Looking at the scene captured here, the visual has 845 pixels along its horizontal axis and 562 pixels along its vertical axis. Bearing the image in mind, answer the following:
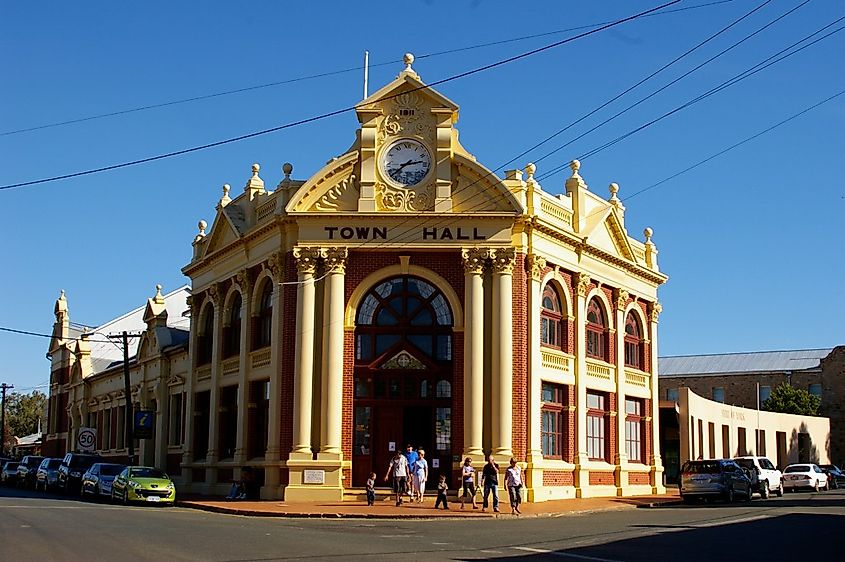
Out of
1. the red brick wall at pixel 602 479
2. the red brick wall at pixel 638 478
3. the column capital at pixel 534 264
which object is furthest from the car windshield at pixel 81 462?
the red brick wall at pixel 638 478

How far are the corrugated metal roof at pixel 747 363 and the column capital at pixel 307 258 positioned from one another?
6583 cm

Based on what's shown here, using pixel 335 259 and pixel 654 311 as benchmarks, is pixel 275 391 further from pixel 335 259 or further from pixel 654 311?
pixel 654 311

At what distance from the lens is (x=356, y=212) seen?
36000 mm

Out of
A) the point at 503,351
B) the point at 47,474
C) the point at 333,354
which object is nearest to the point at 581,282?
the point at 503,351

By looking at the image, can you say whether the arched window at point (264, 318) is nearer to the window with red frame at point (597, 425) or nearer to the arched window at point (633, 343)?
the window with red frame at point (597, 425)

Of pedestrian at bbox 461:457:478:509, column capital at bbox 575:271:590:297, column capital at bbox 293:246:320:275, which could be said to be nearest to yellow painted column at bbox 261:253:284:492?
column capital at bbox 293:246:320:275

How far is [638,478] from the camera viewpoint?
4397cm

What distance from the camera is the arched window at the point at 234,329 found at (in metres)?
42.2

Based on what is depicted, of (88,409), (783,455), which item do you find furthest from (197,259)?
(783,455)

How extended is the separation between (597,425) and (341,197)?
1351 centimetres

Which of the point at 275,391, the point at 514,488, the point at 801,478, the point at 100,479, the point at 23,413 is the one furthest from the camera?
the point at 23,413

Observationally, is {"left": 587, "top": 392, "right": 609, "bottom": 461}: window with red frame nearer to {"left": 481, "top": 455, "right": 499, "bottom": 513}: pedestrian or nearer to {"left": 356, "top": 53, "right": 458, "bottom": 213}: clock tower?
{"left": 481, "top": 455, "right": 499, "bottom": 513}: pedestrian

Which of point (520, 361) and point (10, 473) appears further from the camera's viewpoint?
point (10, 473)

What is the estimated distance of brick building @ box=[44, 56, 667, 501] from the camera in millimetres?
35188
